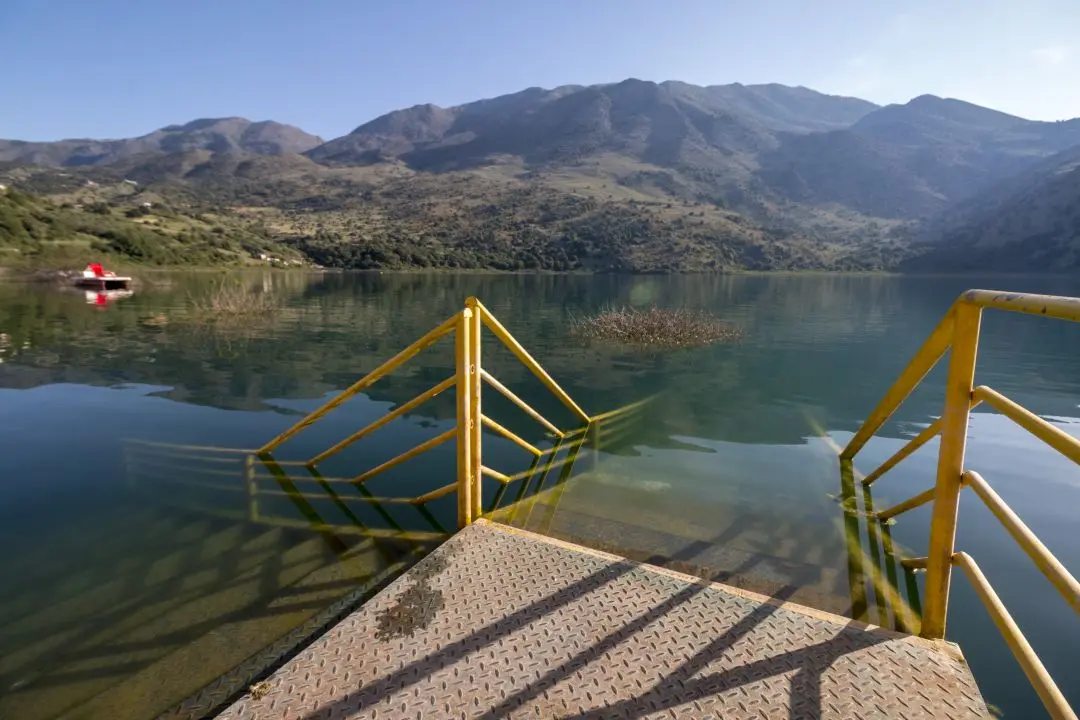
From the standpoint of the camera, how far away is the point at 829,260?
11206 centimetres

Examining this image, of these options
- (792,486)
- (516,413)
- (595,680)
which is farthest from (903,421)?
(595,680)

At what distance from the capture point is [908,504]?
5.07m

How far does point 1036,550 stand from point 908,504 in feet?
9.87

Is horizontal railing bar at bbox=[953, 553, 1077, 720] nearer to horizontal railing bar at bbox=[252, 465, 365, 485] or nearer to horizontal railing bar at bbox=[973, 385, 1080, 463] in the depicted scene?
horizontal railing bar at bbox=[973, 385, 1080, 463]

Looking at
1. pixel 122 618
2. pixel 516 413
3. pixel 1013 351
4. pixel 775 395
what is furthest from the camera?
pixel 1013 351

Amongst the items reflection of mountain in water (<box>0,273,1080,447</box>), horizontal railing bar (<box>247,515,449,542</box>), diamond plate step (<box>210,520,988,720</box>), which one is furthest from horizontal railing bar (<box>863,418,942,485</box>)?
horizontal railing bar (<box>247,515,449,542</box>)

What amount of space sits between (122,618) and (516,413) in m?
6.97

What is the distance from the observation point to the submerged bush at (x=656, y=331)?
63.1ft

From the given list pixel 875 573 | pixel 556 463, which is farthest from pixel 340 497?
pixel 875 573

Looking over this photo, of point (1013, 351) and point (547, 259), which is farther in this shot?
point (547, 259)

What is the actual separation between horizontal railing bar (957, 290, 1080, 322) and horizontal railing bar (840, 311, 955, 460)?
0.71 ft

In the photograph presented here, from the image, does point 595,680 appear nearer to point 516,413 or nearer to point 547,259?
point 516,413

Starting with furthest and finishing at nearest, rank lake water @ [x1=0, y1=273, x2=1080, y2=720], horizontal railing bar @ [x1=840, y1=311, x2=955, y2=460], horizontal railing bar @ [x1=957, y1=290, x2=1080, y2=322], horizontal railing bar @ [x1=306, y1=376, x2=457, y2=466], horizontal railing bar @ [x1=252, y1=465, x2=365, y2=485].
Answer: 1. horizontal railing bar @ [x1=252, y1=465, x2=365, y2=485]
2. horizontal railing bar @ [x1=306, y1=376, x2=457, y2=466]
3. horizontal railing bar @ [x1=840, y1=311, x2=955, y2=460]
4. lake water @ [x1=0, y1=273, x2=1080, y2=720]
5. horizontal railing bar @ [x1=957, y1=290, x2=1080, y2=322]

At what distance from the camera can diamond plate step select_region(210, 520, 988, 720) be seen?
265 centimetres
